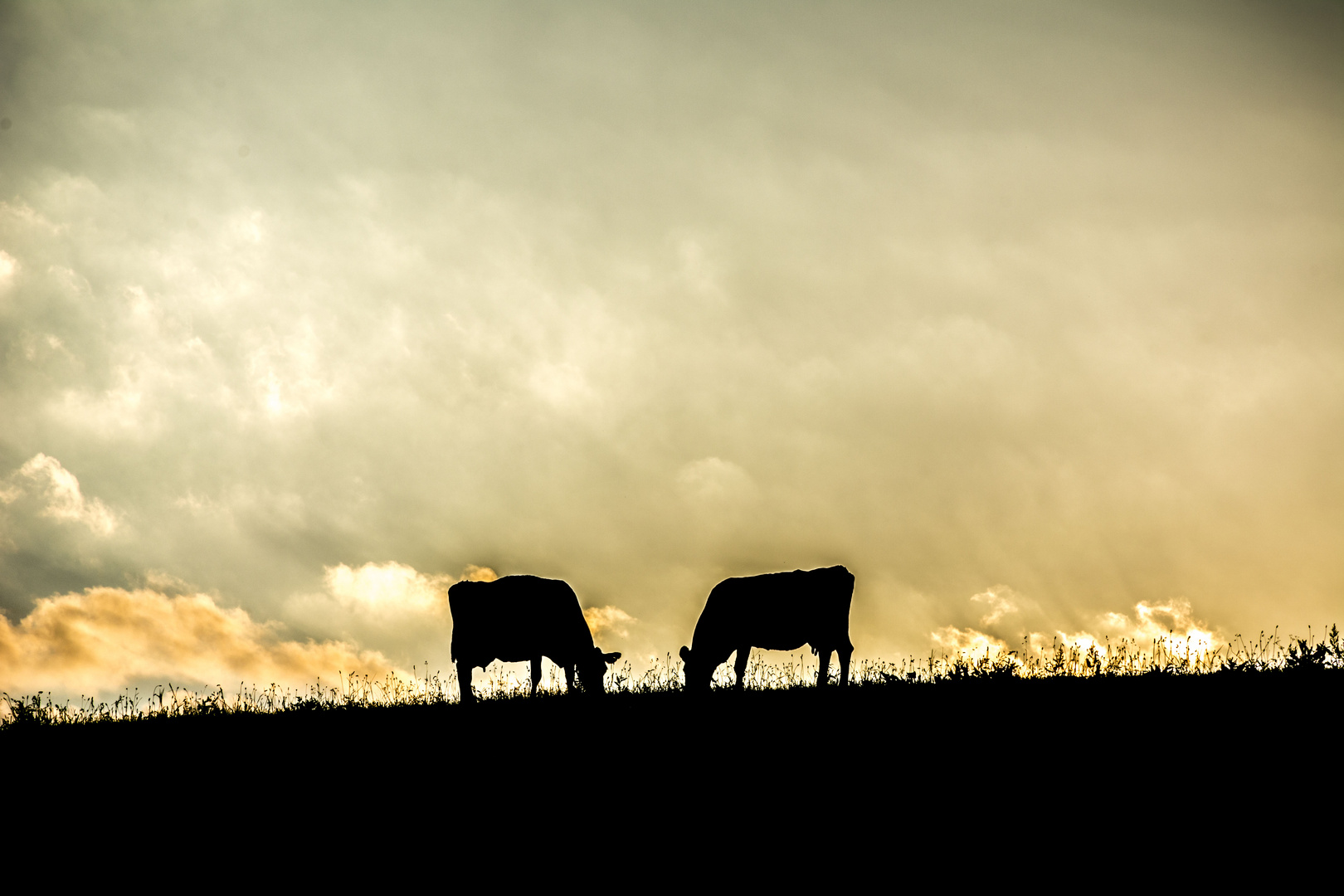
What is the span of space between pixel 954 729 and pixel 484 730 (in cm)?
610

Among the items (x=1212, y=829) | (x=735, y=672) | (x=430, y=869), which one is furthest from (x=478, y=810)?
(x=735, y=672)

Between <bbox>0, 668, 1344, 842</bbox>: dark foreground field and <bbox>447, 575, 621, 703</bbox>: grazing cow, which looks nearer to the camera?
<bbox>0, 668, 1344, 842</bbox>: dark foreground field

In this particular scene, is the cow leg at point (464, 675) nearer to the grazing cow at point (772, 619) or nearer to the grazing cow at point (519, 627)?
the grazing cow at point (519, 627)

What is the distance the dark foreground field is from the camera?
798cm

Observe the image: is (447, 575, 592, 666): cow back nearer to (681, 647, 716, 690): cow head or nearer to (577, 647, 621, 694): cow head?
(577, 647, 621, 694): cow head

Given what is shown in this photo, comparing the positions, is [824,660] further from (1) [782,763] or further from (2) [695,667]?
(1) [782,763]

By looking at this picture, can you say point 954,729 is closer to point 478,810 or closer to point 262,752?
point 478,810

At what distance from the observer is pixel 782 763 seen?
9242 millimetres

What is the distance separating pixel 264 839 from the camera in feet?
27.0

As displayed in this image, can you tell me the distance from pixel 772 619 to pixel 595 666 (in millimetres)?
3939

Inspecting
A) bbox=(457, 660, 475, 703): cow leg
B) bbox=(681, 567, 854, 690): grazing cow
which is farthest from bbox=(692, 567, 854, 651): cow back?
bbox=(457, 660, 475, 703): cow leg

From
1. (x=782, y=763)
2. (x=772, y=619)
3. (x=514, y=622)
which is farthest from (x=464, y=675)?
(x=782, y=763)

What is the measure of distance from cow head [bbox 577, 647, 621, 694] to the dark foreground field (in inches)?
208

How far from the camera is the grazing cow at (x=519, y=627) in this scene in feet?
59.4
